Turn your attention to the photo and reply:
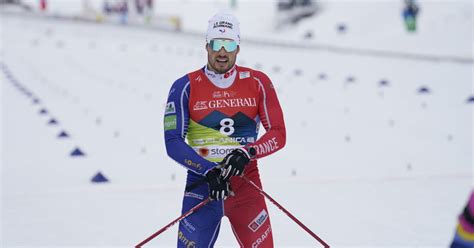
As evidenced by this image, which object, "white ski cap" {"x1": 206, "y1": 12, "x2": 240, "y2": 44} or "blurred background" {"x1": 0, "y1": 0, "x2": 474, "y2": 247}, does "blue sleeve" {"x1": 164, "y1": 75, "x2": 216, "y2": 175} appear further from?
"blurred background" {"x1": 0, "y1": 0, "x2": 474, "y2": 247}

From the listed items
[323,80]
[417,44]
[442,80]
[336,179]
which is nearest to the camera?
[336,179]

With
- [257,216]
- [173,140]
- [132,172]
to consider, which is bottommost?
[132,172]

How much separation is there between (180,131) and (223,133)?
274mm

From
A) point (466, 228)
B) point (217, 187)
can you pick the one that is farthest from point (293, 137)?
point (466, 228)

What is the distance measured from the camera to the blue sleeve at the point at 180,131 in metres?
3.78

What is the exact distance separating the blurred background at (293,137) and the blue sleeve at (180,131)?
288 centimetres

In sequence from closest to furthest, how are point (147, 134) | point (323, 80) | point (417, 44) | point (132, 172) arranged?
point (132, 172) < point (147, 134) < point (323, 80) < point (417, 44)

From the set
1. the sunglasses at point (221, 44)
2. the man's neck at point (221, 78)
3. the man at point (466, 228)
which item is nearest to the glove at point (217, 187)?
the man's neck at point (221, 78)

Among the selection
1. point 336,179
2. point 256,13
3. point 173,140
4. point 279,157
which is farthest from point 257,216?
point 256,13

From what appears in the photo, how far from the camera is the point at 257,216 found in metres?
3.92

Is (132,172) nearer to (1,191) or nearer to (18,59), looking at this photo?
(1,191)

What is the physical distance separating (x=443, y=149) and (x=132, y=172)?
5250mm

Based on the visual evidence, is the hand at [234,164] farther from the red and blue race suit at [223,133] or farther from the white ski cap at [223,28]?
the white ski cap at [223,28]

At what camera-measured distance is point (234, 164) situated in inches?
144
